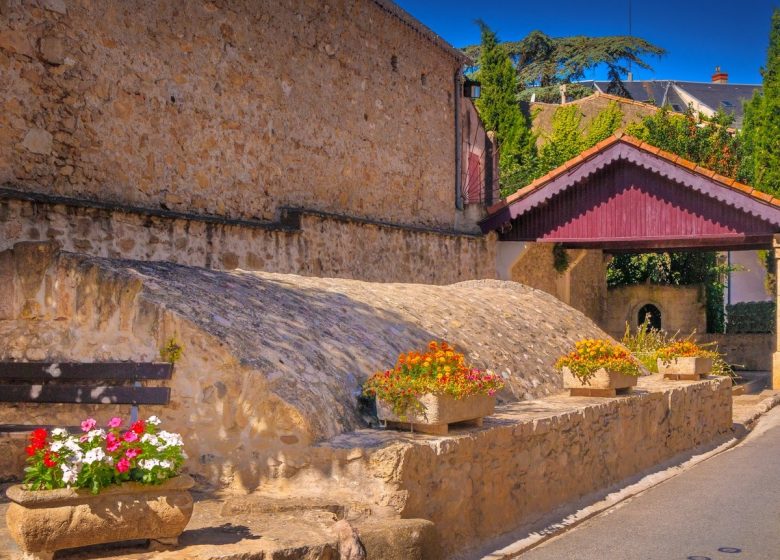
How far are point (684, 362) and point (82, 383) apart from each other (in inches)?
285

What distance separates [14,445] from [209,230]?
15.9 ft

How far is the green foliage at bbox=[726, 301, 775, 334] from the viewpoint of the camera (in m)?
24.6

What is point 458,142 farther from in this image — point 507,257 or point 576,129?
point 576,129

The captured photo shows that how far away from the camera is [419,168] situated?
17.0 m

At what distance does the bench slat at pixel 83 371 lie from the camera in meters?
5.87

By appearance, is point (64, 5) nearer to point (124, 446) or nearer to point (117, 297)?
point (117, 297)

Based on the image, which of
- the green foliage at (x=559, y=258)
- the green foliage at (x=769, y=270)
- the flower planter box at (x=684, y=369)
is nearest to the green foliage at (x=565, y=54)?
the green foliage at (x=769, y=270)

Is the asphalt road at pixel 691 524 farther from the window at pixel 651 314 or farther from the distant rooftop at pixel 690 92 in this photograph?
the distant rooftop at pixel 690 92

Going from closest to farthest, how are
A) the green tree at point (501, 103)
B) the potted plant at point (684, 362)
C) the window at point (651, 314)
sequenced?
the potted plant at point (684, 362)
the window at point (651, 314)
the green tree at point (501, 103)

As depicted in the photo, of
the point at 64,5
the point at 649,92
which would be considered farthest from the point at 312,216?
the point at 649,92

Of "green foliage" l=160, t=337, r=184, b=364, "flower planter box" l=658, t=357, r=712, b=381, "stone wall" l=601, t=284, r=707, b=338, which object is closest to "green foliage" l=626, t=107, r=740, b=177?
"stone wall" l=601, t=284, r=707, b=338

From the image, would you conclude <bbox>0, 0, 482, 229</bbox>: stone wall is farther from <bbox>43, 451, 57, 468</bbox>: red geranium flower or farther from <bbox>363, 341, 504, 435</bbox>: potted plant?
<bbox>43, 451, 57, 468</bbox>: red geranium flower

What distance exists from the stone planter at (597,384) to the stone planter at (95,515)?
16.0ft

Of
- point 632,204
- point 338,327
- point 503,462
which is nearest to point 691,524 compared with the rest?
point 503,462
